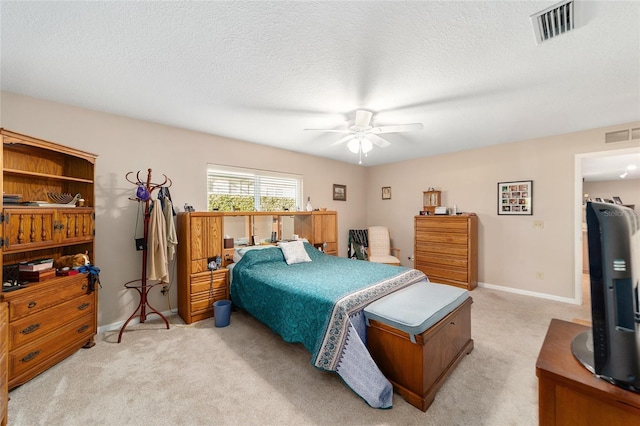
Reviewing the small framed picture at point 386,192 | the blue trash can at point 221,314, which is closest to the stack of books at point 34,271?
the blue trash can at point 221,314

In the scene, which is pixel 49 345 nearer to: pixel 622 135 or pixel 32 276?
pixel 32 276

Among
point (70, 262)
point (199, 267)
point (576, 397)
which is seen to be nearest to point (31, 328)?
point (70, 262)

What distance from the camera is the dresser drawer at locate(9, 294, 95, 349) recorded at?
1.92 metres

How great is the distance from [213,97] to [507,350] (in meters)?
3.82

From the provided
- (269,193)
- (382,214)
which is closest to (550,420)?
(269,193)

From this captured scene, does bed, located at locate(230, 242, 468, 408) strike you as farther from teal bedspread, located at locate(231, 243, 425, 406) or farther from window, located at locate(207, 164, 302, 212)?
window, located at locate(207, 164, 302, 212)

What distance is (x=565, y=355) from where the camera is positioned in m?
0.93

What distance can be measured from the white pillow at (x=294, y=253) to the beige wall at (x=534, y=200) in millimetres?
2845

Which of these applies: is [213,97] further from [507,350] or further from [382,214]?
[382,214]

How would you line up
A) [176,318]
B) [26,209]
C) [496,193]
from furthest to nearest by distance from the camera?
[496,193], [176,318], [26,209]

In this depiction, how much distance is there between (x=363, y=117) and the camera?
270cm

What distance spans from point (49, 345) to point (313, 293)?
2.26 m

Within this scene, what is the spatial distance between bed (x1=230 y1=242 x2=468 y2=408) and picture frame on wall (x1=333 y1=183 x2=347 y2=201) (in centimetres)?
213

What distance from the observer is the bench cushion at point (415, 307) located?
5.98 ft
